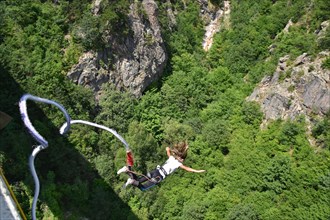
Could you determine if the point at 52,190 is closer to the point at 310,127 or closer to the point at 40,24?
the point at 40,24

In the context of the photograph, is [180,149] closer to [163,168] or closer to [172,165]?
[172,165]

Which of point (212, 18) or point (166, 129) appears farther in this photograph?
point (212, 18)

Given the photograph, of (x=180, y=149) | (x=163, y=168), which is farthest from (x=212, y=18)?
(x=180, y=149)

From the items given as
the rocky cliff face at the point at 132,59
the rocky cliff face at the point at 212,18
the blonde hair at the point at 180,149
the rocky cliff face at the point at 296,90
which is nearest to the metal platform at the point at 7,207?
the blonde hair at the point at 180,149

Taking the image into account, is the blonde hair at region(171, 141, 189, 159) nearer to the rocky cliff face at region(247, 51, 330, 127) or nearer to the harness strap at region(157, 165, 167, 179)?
the harness strap at region(157, 165, 167, 179)

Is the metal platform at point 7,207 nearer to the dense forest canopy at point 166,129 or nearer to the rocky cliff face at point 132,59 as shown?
the dense forest canopy at point 166,129

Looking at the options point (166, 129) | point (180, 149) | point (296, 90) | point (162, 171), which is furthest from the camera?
point (296, 90)

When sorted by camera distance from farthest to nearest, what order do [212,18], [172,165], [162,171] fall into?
[212,18] → [162,171] → [172,165]
